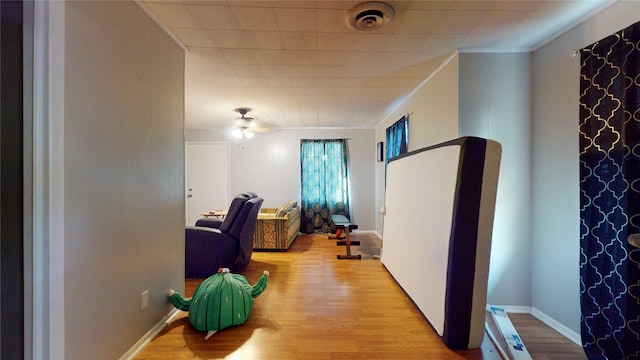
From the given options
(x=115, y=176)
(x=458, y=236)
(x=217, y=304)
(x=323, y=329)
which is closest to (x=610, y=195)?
(x=458, y=236)

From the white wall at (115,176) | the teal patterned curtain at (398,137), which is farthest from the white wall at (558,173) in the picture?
the white wall at (115,176)

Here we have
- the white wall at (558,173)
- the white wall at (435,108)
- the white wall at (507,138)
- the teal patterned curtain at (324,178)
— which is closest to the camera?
the white wall at (558,173)

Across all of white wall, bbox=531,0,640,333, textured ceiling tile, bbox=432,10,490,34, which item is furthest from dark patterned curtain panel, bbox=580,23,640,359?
textured ceiling tile, bbox=432,10,490,34

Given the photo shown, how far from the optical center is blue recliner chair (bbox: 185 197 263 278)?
2.90 m

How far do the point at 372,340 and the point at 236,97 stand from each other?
10.5ft

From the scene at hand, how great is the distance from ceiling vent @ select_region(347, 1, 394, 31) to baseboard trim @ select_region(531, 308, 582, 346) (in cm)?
266

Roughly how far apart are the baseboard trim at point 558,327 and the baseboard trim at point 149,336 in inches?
121

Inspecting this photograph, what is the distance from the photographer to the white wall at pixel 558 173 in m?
1.81

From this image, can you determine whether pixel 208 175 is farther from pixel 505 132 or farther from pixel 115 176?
pixel 505 132

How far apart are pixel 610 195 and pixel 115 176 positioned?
303 cm

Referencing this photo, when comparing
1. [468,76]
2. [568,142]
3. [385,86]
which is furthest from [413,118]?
[568,142]

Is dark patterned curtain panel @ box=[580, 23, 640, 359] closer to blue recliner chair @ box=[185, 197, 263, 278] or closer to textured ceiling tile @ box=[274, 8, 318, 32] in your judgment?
textured ceiling tile @ box=[274, 8, 318, 32]

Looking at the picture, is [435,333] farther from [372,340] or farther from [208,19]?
[208,19]

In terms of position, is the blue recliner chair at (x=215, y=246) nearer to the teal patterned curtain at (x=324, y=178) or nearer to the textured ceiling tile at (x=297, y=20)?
the textured ceiling tile at (x=297, y=20)
